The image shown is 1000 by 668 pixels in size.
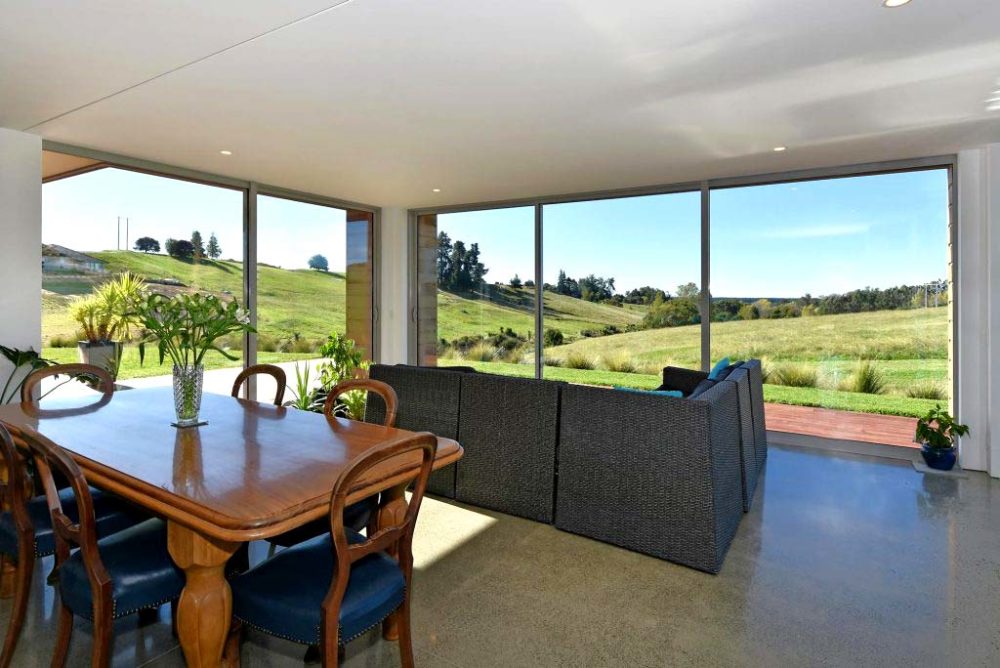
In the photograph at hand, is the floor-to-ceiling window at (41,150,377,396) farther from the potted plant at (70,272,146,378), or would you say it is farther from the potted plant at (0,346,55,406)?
the potted plant at (0,346,55,406)

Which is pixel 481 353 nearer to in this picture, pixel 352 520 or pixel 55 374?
pixel 55 374

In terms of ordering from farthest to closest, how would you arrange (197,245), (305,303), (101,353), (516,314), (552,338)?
(516,314), (552,338), (305,303), (197,245), (101,353)

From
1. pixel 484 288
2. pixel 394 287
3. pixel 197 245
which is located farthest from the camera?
pixel 394 287

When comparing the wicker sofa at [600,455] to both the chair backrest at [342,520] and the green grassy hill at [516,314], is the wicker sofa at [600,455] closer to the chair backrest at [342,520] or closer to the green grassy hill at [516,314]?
the chair backrest at [342,520]

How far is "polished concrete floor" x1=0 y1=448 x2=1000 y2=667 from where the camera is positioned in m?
2.02

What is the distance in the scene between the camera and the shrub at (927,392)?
4574 millimetres

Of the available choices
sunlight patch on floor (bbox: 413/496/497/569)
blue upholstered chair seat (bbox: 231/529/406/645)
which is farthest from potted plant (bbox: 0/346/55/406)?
blue upholstered chair seat (bbox: 231/529/406/645)

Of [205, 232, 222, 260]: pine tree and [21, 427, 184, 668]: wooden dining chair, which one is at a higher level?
[205, 232, 222, 260]: pine tree

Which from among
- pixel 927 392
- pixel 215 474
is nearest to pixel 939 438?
pixel 927 392

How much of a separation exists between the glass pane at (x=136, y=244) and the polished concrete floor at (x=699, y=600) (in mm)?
2523

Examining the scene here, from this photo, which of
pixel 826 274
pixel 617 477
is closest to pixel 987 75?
pixel 826 274

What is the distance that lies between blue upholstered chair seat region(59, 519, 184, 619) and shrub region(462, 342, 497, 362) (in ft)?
16.7

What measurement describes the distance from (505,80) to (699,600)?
2.65 meters

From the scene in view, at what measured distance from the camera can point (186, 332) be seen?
220 cm
